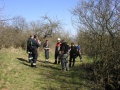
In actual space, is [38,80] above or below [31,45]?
below

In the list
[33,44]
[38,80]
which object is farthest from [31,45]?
A: [38,80]

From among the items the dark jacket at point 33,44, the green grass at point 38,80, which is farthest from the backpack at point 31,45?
the green grass at point 38,80

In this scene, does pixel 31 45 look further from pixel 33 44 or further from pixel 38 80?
pixel 38 80

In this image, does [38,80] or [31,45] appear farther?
[31,45]

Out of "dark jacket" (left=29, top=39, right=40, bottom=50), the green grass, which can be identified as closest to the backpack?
"dark jacket" (left=29, top=39, right=40, bottom=50)

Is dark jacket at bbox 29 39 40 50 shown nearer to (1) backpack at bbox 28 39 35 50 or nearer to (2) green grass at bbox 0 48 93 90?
Result: (1) backpack at bbox 28 39 35 50

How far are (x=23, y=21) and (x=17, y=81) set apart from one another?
122 feet

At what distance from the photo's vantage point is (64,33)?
4162 centimetres

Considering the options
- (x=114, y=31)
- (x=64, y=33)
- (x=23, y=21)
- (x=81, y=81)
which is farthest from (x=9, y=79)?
(x=23, y=21)

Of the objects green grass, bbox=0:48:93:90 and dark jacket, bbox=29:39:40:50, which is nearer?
green grass, bbox=0:48:93:90

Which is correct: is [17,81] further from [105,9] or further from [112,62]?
[105,9]

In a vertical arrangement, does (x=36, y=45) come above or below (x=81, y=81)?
above

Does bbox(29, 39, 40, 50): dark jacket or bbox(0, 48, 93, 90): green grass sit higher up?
bbox(29, 39, 40, 50): dark jacket

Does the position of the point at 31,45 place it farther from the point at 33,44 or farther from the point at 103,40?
the point at 103,40
